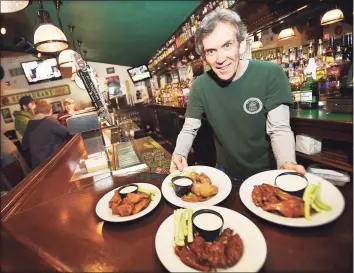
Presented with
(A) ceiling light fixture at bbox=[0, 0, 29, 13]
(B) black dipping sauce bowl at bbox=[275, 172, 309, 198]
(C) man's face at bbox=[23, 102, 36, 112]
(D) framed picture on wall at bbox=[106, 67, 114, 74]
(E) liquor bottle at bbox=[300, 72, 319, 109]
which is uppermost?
(D) framed picture on wall at bbox=[106, 67, 114, 74]

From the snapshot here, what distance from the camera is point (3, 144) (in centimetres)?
377

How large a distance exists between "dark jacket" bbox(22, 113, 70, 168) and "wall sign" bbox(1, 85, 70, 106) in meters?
7.42

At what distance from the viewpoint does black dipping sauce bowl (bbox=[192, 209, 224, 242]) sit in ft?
2.31

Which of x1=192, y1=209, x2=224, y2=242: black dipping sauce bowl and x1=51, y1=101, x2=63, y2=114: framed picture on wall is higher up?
x1=51, y1=101, x2=63, y2=114: framed picture on wall

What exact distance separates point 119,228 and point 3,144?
4.10 meters

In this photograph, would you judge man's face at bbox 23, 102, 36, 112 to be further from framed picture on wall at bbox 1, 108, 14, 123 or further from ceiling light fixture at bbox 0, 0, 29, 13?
framed picture on wall at bbox 1, 108, 14, 123

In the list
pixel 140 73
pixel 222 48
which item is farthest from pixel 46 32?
pixel 140 73

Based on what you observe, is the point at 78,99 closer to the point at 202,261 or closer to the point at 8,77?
the point at 8,77

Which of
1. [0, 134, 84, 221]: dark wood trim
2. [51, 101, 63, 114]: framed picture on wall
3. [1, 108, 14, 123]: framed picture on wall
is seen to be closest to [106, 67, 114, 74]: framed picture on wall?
[51, 101, 63, 114]: framed picture on wall

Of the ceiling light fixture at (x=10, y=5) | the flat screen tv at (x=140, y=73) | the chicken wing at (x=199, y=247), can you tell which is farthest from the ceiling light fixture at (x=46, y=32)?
the flat screen tv at (x=140, y=73)

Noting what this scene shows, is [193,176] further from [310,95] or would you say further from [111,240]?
[310,95]

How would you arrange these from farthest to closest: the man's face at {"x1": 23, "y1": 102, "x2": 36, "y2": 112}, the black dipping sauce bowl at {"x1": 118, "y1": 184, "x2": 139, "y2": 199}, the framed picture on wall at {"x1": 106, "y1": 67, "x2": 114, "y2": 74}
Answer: the framed picture on wall at {"x1": 106, "y1": 67, "x2": 114, "y2": 74} → the man's face at {"x1": 23, "y1": 102, "x2": 36, "y2": 112} → the black dipping sauce bowl at {"x1": 118, "y1": 184, "x2": 139, "y2": 199}

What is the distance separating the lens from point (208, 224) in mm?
733

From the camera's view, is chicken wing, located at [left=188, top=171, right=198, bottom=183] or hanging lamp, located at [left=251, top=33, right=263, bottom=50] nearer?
chicken wing, located at [left=188, top=171, right=198, bottom=183]
